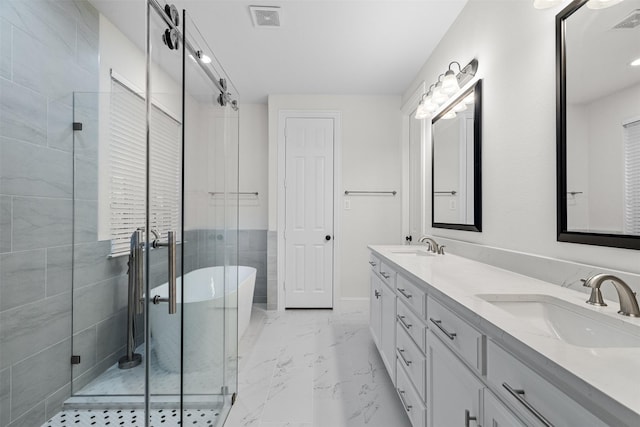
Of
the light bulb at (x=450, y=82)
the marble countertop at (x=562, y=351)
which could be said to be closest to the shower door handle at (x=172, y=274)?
the marble countertop at (x=562, y=351)

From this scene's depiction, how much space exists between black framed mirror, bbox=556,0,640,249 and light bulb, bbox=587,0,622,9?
1cm

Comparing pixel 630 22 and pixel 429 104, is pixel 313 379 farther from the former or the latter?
pixel 630 22

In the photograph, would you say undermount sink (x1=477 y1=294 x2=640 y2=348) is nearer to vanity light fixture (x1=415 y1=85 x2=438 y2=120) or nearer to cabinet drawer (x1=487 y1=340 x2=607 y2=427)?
cabinet drawer (x1=487 y1=340 x2=607 y2=427)

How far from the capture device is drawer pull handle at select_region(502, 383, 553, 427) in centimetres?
65

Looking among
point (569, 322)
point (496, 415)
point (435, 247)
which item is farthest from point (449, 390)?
point (435, 247)

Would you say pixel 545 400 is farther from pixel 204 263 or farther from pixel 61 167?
pixel 61 167

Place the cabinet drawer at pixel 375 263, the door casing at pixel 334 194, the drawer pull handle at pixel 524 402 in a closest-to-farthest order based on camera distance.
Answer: the drawer pull handle at pixel 524 402
the cabinet drawer at pixel 375 263
the door casing at pixel 334 194

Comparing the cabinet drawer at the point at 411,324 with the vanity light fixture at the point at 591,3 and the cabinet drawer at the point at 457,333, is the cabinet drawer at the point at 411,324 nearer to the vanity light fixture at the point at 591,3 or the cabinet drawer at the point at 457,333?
the cabinet drawer at the point at 457,333

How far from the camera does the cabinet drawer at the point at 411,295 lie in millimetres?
1407

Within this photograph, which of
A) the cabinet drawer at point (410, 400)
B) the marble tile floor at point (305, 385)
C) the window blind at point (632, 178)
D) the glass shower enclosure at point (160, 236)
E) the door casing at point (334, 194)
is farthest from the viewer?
the door casing at point (334, 194)

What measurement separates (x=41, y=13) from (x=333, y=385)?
275 cm

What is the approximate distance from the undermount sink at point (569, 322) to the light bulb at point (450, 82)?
1552 millimetres

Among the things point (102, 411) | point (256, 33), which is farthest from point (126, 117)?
point (102, 411)

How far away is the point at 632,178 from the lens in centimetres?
99
